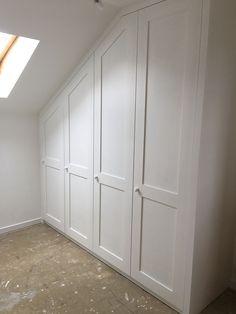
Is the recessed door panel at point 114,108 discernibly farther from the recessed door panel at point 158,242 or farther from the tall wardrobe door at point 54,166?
the tall wardrobe door at point 54,166

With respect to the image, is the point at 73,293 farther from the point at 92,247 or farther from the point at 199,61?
the point at 199,61

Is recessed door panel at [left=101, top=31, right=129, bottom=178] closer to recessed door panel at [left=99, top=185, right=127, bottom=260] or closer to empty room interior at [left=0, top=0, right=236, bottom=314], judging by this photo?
empty room interior at [left=0, top=0, right=236, bottom=314]

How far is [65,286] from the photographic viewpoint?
216cm

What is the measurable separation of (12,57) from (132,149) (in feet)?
4.87

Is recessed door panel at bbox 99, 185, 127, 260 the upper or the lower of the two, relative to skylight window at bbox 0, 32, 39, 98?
lower

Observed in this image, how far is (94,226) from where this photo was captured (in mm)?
2533

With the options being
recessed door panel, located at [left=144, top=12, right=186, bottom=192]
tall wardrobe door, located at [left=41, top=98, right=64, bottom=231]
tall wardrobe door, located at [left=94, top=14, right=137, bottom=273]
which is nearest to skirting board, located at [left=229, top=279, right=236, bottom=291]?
tall wardrobe door, located at [left=94, top=14, right=137, bottom=273]

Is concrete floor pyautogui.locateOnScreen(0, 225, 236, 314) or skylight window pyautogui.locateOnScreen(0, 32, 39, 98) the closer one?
concrete floor pyautogui.locateOnScreen(0, 225, 236, 314)

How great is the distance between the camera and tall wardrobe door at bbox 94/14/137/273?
203cm

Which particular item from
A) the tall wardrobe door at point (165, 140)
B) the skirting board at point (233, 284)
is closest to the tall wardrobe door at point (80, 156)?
the tall wardrobe door at point (165, 140)

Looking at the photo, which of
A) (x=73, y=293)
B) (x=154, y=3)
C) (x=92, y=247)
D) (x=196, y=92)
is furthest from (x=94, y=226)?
(x=154, y=3)

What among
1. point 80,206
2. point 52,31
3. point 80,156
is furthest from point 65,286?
point 52,31

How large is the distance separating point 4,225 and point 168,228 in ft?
6.81

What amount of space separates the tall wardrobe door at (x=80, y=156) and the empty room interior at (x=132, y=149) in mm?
14
